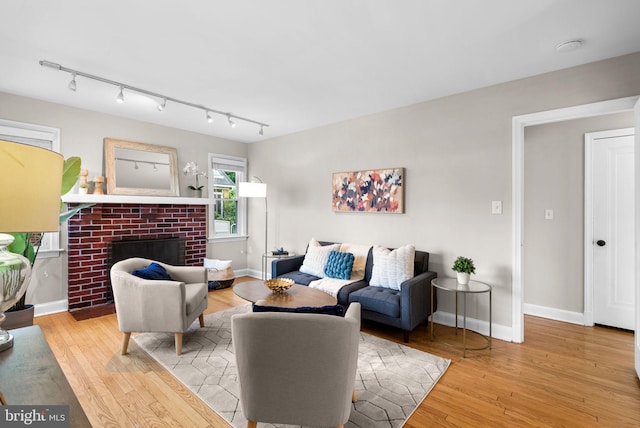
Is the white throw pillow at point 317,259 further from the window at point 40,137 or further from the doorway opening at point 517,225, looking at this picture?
the window at point 40,137

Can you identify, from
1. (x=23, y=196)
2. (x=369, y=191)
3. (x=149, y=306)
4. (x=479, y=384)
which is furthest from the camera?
(x=369, y=191)

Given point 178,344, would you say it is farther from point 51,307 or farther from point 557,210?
point 557,210

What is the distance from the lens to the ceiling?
77.5 inches

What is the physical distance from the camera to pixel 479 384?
7.43 feet

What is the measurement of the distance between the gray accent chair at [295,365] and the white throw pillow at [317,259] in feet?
7.49

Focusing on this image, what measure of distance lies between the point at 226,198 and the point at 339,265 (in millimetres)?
2788

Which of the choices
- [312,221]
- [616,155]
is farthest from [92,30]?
[616,155]

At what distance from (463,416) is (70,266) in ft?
14.3

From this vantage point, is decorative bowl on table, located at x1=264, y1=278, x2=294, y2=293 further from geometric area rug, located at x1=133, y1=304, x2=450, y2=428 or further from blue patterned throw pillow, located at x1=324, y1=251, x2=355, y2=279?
blue patterned throw pillow, located at x1=324, y1=251, x2=355, y2=279

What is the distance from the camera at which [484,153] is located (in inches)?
125

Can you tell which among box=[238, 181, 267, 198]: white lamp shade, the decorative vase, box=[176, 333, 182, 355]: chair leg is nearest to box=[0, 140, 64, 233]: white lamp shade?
box=[176, 333, 182, 355]: chair leg

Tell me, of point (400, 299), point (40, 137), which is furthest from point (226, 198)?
point (400, 299)

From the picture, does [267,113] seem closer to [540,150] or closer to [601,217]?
[540,150]

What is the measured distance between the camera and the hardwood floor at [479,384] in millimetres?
1894
